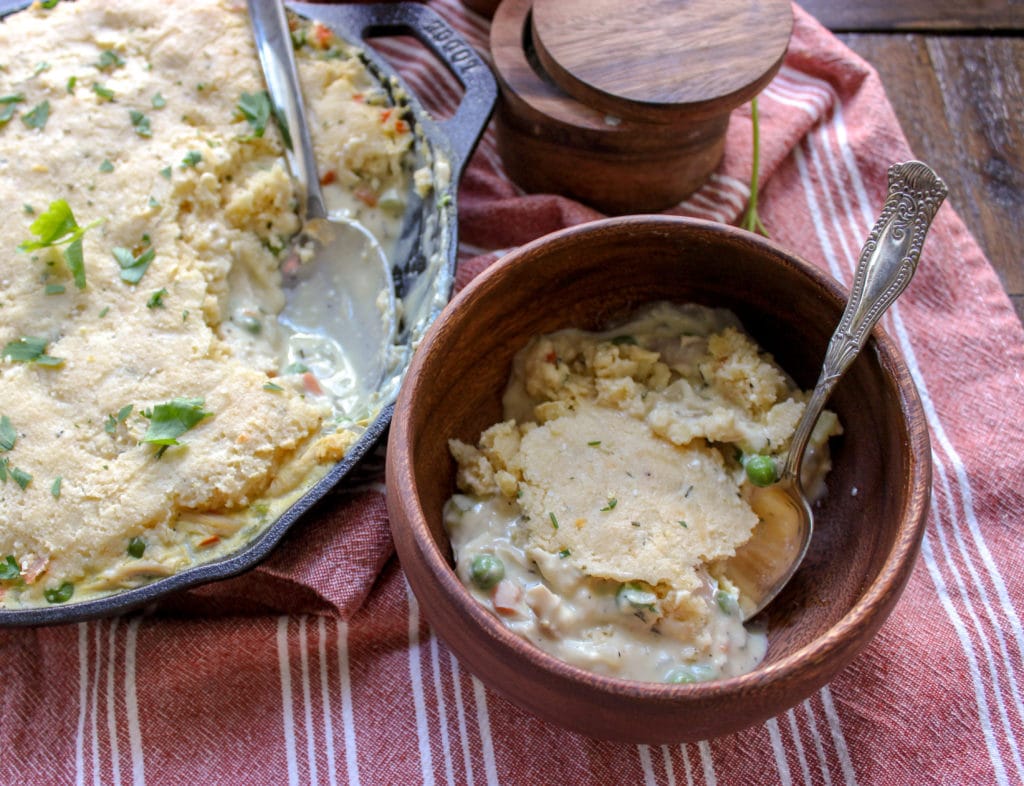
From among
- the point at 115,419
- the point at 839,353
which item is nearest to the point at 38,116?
the point at 115,419

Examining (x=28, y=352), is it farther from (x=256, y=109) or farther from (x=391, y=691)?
(x=391, y=691)

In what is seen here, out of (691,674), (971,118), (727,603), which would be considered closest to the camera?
(691,674)

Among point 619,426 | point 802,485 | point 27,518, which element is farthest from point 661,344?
point 27,518

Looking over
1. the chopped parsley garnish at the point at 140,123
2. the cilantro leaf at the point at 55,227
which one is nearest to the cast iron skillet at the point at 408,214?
the chopped parsley garnish at the point at 140,123

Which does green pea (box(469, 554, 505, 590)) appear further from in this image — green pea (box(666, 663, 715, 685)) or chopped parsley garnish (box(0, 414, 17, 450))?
chopped parsley garnish (box(0, 414, 17, 450))

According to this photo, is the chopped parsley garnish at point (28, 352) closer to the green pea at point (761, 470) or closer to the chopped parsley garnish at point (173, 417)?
the chopped parsley garnish at point (173, 417)

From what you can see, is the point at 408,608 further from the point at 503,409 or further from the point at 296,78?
the point at 296,78

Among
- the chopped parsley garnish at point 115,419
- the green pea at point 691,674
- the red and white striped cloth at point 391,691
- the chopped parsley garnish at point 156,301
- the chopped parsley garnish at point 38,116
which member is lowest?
the red and white striped cloth at point 391,691
